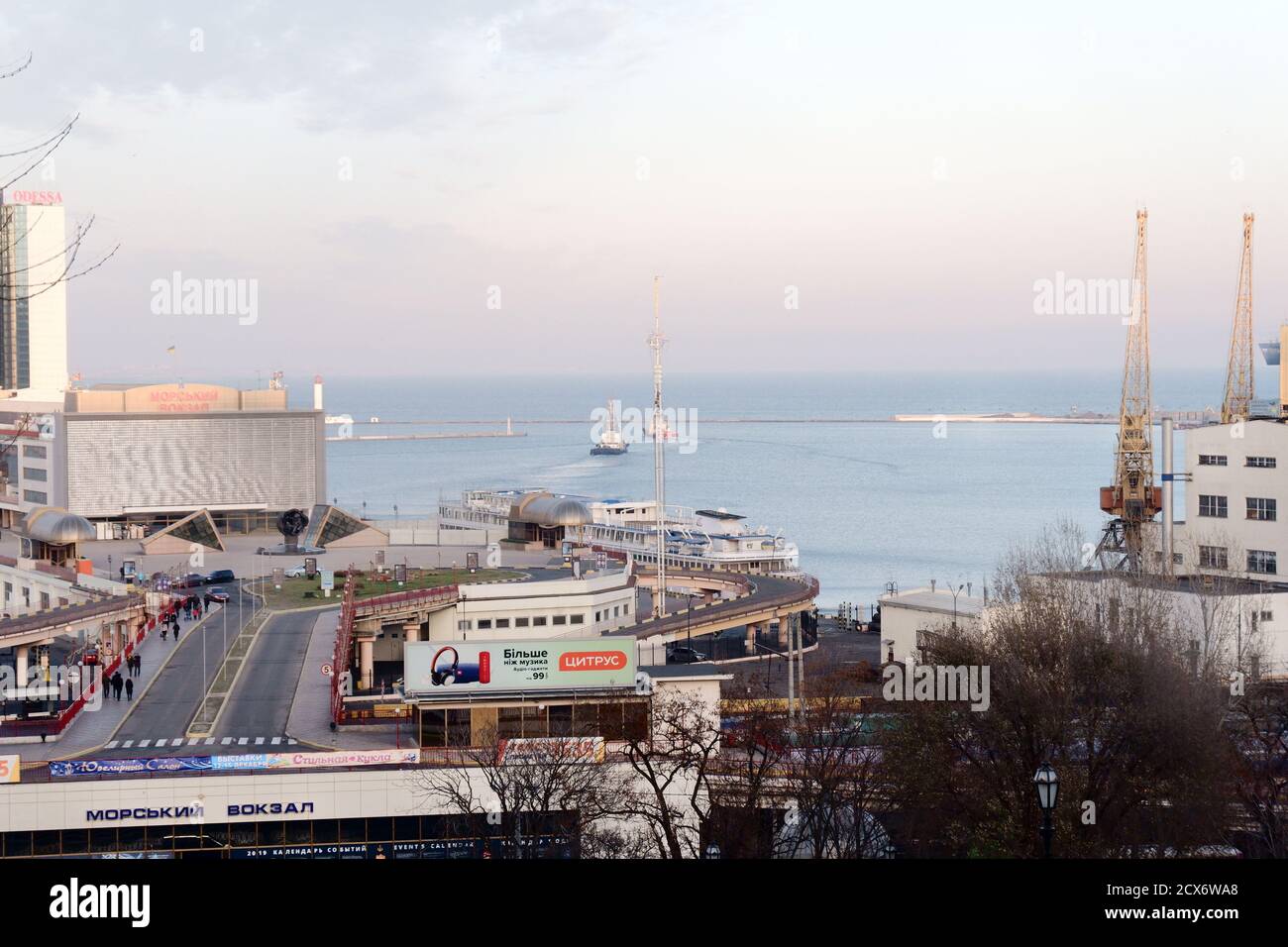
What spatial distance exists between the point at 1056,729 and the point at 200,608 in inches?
793

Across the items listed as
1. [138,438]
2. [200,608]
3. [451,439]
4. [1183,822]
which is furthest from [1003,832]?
[451,439]

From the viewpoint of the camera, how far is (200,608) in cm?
2841

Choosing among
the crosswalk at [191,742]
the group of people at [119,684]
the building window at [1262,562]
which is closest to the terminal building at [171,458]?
the group of people at [119,684]

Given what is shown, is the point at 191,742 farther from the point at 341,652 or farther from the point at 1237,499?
the point at 1237,499

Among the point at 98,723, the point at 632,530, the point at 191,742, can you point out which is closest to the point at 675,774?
the point at 191,742

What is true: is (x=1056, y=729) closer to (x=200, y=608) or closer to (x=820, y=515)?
(x=200, y=608)

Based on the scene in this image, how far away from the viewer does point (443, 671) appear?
702 inches

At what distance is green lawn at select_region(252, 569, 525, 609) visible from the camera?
97.9 ft

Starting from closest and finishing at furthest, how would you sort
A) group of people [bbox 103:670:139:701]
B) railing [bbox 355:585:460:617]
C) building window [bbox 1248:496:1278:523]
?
group of people [bbox 103:670:139:701], building window [bbox 1248:496:1278:523], railing [bbox 355:585:460:617]

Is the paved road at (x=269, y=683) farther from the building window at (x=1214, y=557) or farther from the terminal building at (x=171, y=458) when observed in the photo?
the terminal building at (x=171, y=458)

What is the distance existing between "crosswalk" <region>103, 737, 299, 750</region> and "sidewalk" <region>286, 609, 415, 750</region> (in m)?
0.33

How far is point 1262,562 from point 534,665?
1605 centimetres

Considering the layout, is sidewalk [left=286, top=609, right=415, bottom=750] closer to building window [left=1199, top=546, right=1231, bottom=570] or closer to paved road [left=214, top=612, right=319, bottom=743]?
paved road [left=214, top=612, right=319, bottom=743]

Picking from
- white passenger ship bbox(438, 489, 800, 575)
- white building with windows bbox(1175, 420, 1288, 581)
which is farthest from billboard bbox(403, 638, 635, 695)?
white passenger ship bbox(438, 489, 800, 575)
